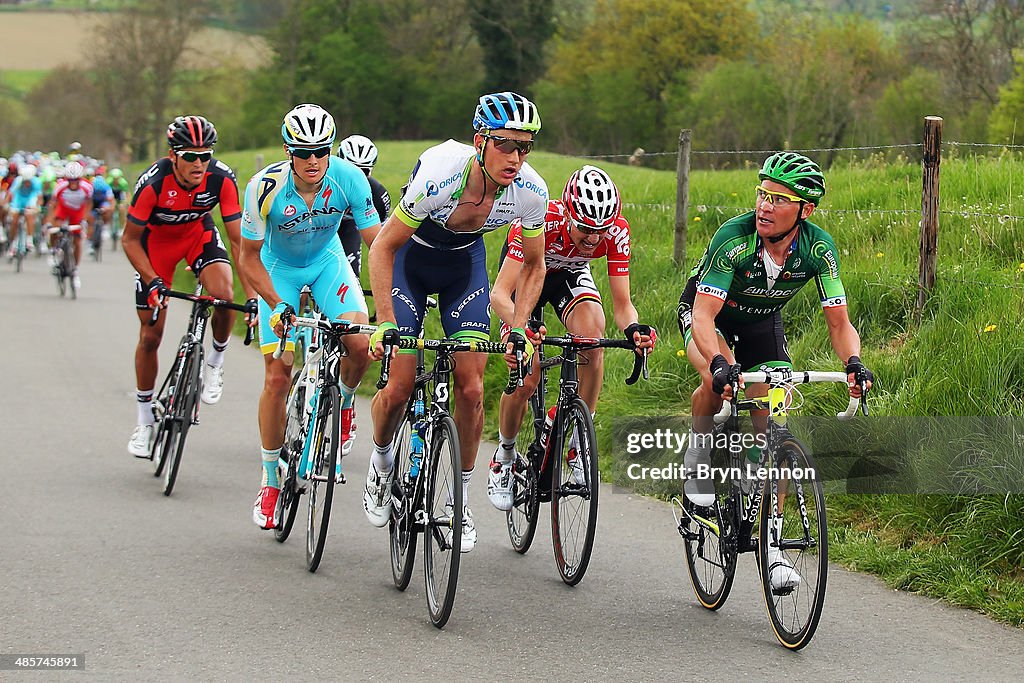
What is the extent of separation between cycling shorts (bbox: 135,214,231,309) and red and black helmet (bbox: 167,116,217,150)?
2.91ft

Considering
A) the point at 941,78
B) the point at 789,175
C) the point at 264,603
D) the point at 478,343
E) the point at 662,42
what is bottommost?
the point at 264,603

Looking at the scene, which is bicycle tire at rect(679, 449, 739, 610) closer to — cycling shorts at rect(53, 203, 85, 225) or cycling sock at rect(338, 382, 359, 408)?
cycling sock at rect(338, 382, 359, 408)

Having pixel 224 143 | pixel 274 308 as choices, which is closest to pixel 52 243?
pixel 274 308

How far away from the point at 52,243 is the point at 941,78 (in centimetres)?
3435

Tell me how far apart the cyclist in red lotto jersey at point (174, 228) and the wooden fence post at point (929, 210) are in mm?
4760

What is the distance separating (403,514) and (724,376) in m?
1.87

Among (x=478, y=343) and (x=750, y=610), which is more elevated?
(x=478, y=343)

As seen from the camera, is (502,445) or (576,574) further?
(502,445)

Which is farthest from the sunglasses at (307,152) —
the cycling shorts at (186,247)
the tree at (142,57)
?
the tree at (142,57)

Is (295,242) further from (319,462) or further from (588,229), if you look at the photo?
(588,229)

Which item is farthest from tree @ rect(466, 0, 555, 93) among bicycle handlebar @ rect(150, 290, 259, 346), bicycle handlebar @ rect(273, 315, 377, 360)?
bicycle handlebar @ rect(273, 315, 377, 360)

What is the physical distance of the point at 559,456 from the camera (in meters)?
6.63

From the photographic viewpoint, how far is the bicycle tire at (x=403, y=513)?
6211 millimetres

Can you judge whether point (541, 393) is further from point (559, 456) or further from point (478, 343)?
point (478, 343)
